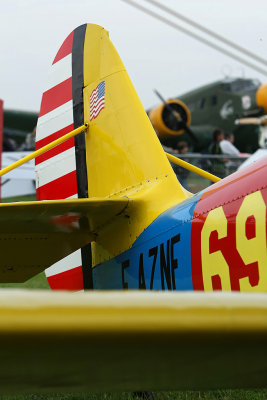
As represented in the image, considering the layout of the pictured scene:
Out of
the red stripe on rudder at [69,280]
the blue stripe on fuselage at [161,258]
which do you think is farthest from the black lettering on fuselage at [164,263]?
the red stripe on rudder at [69,280]

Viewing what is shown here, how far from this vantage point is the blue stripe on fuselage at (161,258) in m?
2.35

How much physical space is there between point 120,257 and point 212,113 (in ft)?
56.0

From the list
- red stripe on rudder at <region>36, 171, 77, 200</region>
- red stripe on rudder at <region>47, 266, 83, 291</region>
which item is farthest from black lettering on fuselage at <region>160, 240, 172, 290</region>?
red stripe on rudder at <region>36, 171, 77, 200</region>

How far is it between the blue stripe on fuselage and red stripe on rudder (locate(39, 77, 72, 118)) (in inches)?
52.7

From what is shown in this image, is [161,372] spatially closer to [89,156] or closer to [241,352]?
[241,352]

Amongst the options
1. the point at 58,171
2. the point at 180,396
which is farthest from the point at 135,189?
the point at 180,396

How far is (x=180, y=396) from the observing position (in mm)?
3008

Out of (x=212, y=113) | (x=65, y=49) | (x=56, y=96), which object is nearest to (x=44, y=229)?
(x=56, y=96)

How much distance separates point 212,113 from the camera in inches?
770

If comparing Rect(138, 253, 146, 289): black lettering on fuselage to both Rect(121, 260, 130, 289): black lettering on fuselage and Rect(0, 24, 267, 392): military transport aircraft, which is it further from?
Rect(121, 260, 130, 289): black lettering on fuselage

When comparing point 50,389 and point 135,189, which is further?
point 135,189

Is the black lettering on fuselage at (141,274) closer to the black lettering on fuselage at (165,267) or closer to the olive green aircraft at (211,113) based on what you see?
the black lettering on fuselage at (165,267)

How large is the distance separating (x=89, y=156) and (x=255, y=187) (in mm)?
1835

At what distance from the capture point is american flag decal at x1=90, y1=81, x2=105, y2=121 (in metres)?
3.62
